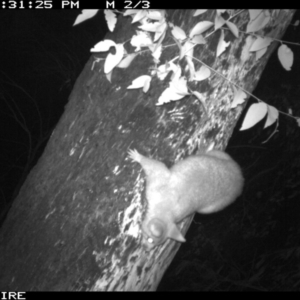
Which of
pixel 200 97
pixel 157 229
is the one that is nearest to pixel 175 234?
pixel 157 229

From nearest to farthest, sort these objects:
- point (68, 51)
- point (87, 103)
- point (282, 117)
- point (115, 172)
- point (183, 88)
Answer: point (183, 88), point (115, 172), point (87, 103), point (282, 117), point (68, 51)

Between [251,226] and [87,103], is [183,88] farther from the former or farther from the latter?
[251,226]

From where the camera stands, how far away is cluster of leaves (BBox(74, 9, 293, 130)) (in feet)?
6.09

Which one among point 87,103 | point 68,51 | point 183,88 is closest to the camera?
point 183,88

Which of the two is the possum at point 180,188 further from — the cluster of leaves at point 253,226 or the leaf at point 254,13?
the cluster of leaves at point 253,226

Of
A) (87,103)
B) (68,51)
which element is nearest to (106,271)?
(87,103)

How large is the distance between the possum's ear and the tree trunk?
0.05m

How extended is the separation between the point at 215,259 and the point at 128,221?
545 centimetres

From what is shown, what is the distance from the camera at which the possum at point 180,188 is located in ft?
6.99

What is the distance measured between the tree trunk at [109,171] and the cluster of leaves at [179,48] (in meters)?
0.12

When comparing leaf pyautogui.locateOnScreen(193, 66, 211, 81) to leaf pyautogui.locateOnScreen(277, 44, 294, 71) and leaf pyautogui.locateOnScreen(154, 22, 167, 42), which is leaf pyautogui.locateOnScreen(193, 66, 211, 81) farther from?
leaf pyautogui.locateOnScreen(277, 44, 294, 71)

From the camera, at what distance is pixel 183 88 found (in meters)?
1.91

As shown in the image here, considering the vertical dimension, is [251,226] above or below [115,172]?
below

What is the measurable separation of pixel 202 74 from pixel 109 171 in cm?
91
